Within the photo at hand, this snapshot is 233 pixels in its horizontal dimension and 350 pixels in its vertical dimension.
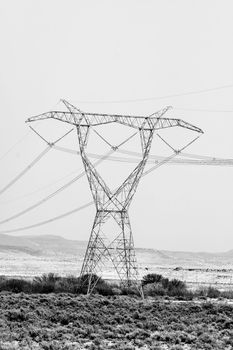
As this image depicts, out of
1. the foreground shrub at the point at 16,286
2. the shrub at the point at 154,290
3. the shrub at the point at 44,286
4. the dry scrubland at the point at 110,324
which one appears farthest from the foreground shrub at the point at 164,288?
the foreground shrub at the point at 16,286

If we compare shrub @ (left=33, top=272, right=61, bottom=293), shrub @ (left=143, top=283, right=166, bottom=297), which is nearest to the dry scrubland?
shrub @ (left=33, top=272, right=61, bottom=293)

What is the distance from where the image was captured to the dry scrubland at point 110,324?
2914cm

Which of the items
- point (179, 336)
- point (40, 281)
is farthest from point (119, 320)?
point (40, 281)

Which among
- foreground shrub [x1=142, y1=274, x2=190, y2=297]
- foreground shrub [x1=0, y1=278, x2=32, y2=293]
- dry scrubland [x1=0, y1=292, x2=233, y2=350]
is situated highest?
foreground shrub [x1=142, y1=274, x2=190, y2=297]

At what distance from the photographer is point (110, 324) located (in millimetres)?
35844

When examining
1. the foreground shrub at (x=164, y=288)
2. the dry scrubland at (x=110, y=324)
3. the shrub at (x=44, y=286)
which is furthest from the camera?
the shrub at (x=44, y=286)

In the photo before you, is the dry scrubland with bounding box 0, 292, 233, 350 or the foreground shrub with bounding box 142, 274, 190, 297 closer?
the dry scrubland with bounding box 0, 292, 233, 350

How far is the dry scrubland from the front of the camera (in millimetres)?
29141

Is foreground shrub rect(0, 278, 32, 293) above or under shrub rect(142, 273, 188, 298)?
under

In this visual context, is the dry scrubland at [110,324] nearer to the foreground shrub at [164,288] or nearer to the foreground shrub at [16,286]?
the foreground shrub at [16,286]

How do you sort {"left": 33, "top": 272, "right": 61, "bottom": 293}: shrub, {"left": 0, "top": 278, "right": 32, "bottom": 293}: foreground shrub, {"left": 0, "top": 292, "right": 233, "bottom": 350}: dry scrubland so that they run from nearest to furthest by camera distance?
{"left": 0, "top": 292, "right": 233, "bottom": 350}: dry scrubland, {"left": 0, "top": 278, "right": 32, "bottom": 293}: foreground shrub, {"left": 33, "top": 272, "right": 61, "bottom": 293}: shrub

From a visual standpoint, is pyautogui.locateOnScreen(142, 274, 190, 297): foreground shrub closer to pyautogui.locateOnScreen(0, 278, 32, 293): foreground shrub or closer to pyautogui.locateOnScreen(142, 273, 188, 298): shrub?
pyautogui.locateOnScreen(142, 273, 188, 298): shrub

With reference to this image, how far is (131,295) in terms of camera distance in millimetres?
50312

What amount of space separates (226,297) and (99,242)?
11.3 meters
